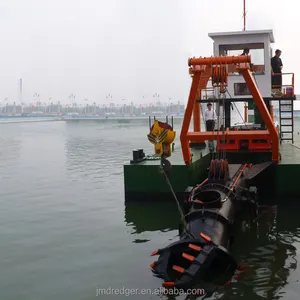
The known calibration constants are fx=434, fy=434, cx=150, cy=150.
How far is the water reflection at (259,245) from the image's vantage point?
6.60 m

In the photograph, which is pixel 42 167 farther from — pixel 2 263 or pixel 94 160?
pixel 2 263

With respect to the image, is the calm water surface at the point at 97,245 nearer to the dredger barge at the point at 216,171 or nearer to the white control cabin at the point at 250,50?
the dredger barge at the point at 216,171

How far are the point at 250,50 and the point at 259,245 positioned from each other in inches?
341

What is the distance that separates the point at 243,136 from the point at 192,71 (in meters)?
2.31

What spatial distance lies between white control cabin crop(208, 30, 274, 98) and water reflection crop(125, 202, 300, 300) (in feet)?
17.0

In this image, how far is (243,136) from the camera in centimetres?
1138

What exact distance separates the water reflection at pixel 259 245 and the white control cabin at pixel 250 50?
519 cm

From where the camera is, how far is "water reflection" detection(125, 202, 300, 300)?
660 cm

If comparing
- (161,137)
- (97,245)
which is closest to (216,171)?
(161,137)

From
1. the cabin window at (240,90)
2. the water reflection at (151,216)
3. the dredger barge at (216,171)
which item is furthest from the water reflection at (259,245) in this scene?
the cabin window at (240,90)

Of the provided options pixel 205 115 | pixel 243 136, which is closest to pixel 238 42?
pixel 205 115

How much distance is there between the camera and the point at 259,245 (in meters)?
8.76

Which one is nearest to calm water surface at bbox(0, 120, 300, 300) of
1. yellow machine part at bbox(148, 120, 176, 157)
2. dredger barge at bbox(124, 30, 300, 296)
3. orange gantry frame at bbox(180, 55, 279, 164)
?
dredger barge at bbox(124, 30, 300, 296)

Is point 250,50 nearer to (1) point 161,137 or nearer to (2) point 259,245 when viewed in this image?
(2) point 259,245
